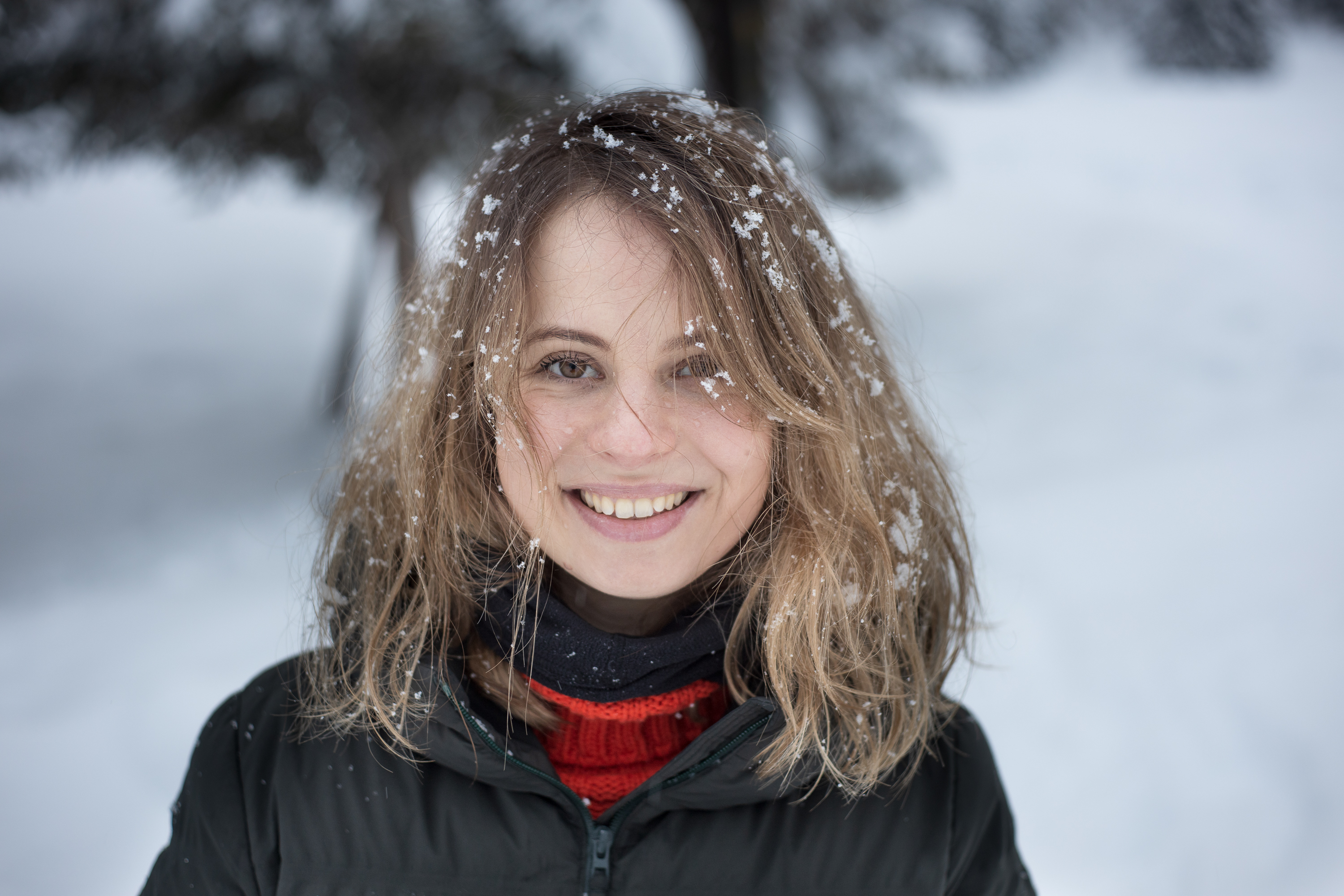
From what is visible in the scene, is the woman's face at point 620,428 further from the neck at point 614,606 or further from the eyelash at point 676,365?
the neck at point 614,606

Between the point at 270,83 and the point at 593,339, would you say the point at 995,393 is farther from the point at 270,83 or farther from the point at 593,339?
the point at 593,339

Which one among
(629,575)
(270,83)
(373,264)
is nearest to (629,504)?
(629,575)

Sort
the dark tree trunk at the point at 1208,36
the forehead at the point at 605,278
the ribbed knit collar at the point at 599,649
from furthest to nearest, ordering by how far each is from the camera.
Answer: the dark tree trunk at the point at 1208,36 < the ribbed knit collar at the point at 599,649 < the forehead at the point at 605,278

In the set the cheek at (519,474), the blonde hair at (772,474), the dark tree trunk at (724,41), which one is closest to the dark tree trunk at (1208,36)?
the dark tree trunk at (724,41)

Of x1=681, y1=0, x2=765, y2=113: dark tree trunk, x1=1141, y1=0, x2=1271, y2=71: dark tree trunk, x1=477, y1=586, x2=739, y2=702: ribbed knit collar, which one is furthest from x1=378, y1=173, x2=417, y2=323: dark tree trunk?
x1=1141, y1=0, x2=1271, y2=71: dark tree trunk

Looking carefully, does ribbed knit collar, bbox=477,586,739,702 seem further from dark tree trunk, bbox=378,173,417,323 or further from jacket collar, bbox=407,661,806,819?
dark tree trunk, bbox=378,173,417,323

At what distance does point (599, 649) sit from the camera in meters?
1.24

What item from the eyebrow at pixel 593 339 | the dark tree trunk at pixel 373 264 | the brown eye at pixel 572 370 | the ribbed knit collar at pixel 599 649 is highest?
the dark tree trunk at pixel 373 264

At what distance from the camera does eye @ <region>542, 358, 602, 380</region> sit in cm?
117

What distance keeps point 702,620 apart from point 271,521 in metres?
4.73

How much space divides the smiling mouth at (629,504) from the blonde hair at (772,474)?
0.12m

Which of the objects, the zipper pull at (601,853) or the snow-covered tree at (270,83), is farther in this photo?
the snow-covered tree at (270,83)

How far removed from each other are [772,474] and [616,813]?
550 millimetres

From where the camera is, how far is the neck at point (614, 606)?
1.37m
